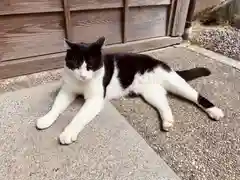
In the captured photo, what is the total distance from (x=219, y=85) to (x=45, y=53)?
1214mm

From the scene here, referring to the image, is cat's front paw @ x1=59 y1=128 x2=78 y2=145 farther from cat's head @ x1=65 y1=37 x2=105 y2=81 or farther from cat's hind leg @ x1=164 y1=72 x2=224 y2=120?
cat's hind leg @ x1=164 y1=72 x2=224 y2=120

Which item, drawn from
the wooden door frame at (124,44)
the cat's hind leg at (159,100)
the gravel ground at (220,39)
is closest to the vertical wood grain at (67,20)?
the wooden door frame at (124,44)

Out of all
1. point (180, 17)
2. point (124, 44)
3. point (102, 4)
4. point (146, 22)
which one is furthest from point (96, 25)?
point (180, 17)

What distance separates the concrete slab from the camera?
2.87ft

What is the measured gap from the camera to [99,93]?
1.15 metres

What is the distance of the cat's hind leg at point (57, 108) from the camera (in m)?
1.07

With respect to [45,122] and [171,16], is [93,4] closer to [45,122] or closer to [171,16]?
[171,16]

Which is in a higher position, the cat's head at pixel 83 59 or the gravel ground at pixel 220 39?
the cat's head at pixel 83 59

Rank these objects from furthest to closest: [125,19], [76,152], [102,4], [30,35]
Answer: [125,19], [102,4], [30,35], [76,152]

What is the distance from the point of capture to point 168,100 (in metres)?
1.33

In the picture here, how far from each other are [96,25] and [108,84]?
742mm

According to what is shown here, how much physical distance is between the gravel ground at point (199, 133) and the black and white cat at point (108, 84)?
0.17 ft

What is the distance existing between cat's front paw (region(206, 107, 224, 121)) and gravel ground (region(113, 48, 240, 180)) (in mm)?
23

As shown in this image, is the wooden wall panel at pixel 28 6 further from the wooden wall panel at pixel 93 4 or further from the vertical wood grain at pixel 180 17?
the vertical wood grain at pixel 180 17
